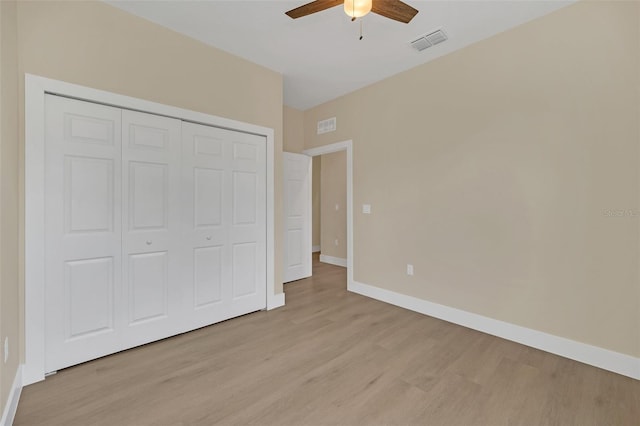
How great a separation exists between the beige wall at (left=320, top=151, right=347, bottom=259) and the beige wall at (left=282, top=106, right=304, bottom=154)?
1373mm

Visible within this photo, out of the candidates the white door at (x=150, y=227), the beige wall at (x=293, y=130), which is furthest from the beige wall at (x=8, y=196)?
the beige wall at (x=293, y=130)

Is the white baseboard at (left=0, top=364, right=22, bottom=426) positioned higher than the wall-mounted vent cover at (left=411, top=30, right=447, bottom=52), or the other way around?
the wall-mounted vent cover at (left=411, top=30, right=447, bottom=52)

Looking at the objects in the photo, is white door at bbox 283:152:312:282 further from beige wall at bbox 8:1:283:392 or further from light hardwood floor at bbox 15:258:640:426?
light hardwood floor at bbox 15:258:640:426

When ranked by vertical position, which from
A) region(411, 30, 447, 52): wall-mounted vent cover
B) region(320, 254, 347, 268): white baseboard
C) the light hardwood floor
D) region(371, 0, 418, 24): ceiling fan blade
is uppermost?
region(411, 30, 447, 52): wall-mounted vent cover

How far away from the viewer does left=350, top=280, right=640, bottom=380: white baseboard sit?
6.88ft

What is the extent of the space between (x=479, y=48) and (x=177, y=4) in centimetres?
285

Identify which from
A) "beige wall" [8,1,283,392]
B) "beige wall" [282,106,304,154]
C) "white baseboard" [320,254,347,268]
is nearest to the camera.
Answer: "beige wall" [8,1,283,392]

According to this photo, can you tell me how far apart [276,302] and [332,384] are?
1577 millimetres

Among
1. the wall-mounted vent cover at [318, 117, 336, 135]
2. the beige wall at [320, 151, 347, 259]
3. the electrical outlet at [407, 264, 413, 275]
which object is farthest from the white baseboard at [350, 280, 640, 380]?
the wall-mounted vent cover at [318, 117, 336, 135]

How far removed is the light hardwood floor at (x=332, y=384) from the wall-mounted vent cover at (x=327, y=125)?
2.96m

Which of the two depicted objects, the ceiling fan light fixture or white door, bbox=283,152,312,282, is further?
white door, bbox=283,152,312,282

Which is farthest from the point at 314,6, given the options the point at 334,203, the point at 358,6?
the point at 334,203

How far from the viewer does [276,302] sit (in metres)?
3.40

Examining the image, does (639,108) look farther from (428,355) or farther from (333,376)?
(333,376)
